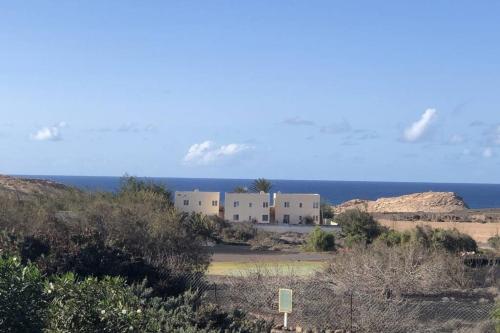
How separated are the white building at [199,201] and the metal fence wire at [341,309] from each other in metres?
52.7

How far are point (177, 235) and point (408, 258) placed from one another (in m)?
7.77

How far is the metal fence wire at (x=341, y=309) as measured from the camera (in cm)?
1670

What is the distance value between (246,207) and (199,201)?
4586 mm

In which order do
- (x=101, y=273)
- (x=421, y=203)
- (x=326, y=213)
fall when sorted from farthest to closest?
(x=421, y=203) → (x=326, y=213) → (x=101, y=273)

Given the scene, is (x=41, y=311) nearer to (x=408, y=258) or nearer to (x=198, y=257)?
(x=408, y=258)

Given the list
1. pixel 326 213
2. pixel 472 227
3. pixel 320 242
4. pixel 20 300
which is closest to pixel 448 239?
pixel 320 242

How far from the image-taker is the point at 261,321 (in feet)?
40.8

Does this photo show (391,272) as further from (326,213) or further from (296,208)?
(326,213)

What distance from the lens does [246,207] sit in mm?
74000

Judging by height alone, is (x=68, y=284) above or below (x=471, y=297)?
above

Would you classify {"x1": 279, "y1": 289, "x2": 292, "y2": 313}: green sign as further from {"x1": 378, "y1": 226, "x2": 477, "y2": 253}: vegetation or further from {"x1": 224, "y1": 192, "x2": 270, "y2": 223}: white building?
{"x1": 224, "y1": 192, "x2": 270, "y2": 223}: white building

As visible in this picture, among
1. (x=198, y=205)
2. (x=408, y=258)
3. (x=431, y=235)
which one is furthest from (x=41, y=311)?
(x=198, y=205)

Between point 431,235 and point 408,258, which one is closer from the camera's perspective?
point 408,258

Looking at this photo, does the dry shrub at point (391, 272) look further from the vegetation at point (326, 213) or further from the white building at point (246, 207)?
the vegetation at point (326, 213)
